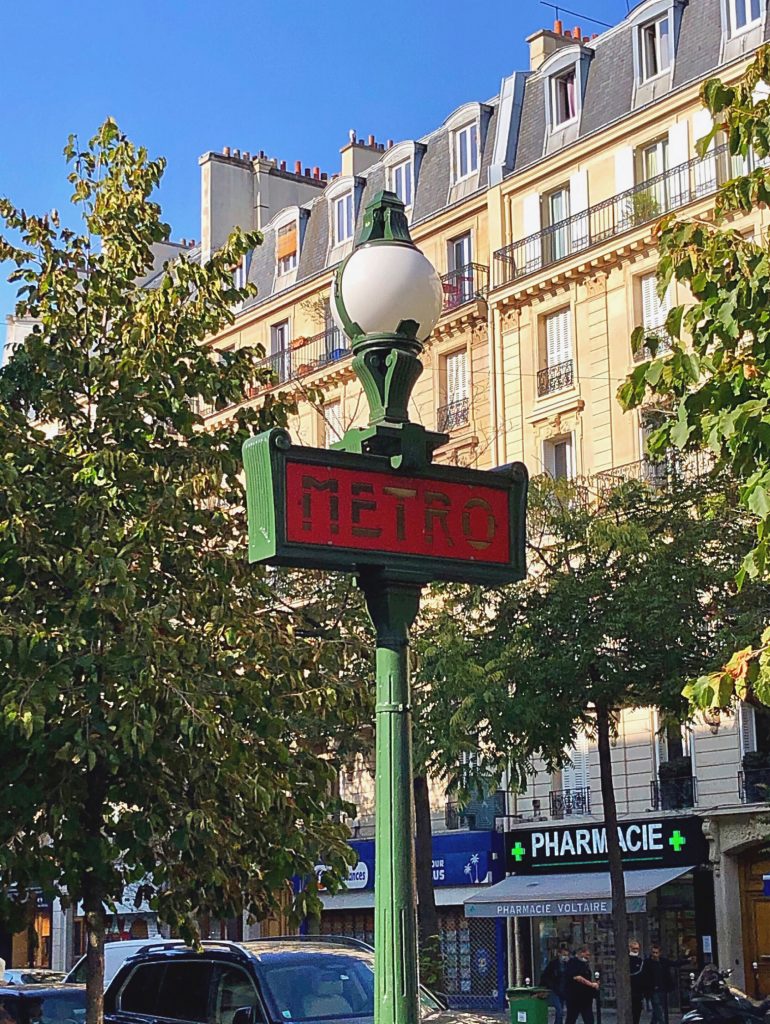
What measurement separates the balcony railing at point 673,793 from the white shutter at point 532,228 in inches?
447

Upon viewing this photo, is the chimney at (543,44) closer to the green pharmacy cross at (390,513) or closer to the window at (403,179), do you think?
the window at (403,179)

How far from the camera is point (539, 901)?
3288cm

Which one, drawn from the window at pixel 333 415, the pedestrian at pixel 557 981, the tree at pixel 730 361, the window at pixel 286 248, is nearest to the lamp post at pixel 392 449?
the tree at pixel 730 361

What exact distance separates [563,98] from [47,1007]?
89.5 ft

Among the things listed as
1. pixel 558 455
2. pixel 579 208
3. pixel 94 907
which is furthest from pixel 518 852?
pixel 94 907

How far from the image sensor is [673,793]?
1275 inches

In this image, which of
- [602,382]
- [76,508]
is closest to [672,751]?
[602,382]

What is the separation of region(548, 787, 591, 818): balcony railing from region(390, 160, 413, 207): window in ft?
49.6

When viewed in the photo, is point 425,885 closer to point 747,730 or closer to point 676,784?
point 676,784

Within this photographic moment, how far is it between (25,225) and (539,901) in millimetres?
Result: 22132

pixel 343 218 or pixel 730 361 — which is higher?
pixel 343 218

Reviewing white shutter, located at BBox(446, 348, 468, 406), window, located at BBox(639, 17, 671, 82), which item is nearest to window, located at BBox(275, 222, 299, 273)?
white shutter, located at BBox(446, 348, 468, 406)

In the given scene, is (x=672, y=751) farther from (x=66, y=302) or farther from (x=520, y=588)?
(x=66, y=302)

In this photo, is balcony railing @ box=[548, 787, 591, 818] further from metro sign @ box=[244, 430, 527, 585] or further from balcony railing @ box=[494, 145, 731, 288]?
metro sign @ box=[244, 430, 527, 585]
